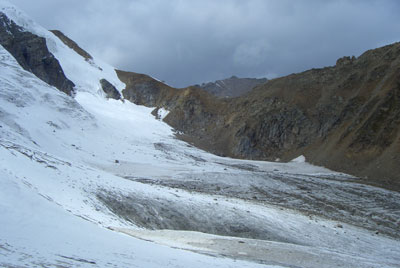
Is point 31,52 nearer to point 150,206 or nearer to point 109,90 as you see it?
point 109,90

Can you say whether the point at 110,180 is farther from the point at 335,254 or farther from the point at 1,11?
the point at 1,11

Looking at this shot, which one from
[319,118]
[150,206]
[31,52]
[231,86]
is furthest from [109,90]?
[231,86]

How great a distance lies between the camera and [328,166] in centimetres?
4681

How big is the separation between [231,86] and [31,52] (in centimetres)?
11633

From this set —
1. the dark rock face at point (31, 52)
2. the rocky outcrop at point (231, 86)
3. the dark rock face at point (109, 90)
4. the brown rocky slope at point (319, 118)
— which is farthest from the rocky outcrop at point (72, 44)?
the rocky outcrop at point (231, 86)

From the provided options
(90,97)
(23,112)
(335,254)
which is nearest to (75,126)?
(23,112)

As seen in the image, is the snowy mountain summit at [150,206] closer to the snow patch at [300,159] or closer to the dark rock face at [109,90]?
the snow patch at [300,159]

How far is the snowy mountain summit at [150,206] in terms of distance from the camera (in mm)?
8625

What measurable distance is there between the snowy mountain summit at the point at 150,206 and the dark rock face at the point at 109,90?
36.3 m

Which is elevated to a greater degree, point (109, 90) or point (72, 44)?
point (72, 44)

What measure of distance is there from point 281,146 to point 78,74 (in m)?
55.3

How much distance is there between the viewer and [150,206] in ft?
59.6

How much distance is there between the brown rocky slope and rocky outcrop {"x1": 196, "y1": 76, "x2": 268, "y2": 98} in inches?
3171

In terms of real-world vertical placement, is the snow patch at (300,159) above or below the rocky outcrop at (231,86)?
below
